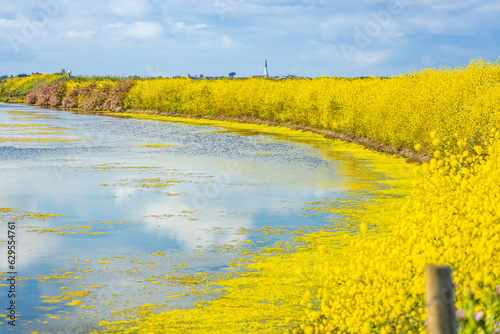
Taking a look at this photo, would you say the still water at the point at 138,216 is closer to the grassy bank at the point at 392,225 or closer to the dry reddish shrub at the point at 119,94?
the grassy bank at the point at 392,225

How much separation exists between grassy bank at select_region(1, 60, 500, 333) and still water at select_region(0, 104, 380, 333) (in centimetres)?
89

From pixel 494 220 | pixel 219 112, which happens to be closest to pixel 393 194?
pixel 494 220

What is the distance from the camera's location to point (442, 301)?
3605 mm

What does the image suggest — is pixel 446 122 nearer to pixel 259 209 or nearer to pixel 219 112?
pixel 259 209

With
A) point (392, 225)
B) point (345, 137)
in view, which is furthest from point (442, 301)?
point (345, 137)

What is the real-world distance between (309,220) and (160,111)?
178 ft

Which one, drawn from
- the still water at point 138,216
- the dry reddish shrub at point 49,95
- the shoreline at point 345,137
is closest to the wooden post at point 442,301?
the still water at point 138,216

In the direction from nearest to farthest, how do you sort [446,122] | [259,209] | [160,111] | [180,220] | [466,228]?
[466,228] < [180,220] < [259,209] < [446,122] < [160,111]

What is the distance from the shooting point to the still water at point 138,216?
7945mm

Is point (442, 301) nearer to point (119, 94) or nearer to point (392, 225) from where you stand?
point (392, 225)

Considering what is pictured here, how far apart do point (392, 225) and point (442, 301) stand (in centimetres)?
716

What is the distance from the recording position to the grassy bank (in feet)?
16.6

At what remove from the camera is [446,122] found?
810 inches

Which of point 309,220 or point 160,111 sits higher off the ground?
point 160,111
